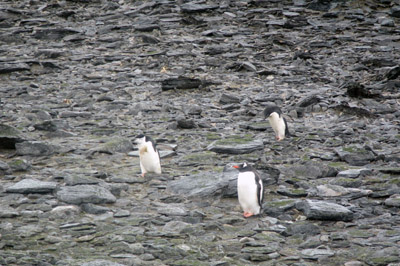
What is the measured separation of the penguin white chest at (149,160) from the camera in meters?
8.27

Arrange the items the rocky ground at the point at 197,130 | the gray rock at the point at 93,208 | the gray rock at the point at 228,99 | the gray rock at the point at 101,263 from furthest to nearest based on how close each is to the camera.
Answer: the gray rock at the point at 228,99, the gray rock at the point at 93,208, the rocky ground at the point at 197,130, the gray rock at the point at 101,263

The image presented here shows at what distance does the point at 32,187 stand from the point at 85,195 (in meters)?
Result: 0.84

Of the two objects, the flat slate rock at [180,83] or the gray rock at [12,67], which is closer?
the flat slate rock at [180,83]

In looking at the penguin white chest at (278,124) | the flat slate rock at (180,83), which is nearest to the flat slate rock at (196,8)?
the flat slate rock at (180,83)

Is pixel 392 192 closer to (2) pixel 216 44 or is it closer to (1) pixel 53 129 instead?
(1) pixel 53 129

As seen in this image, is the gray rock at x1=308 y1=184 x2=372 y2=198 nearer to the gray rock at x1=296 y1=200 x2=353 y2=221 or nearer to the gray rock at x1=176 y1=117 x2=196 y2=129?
the gray rock at x1=296 y1=200 x2=353 y2=221

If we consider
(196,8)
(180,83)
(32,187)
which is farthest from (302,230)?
(196,8)

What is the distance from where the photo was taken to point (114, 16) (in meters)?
19.8

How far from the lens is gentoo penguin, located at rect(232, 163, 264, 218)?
22.5 feet

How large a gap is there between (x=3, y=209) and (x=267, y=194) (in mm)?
3345

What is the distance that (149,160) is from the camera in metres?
8.30

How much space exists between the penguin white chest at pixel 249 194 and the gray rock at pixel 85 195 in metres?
1.62

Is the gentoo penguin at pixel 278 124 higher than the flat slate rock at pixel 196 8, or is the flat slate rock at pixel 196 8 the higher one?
the flat slate rock at pixel 196 8

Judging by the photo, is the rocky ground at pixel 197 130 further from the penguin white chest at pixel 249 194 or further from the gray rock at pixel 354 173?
the penguin white chest at pixel 249 194
